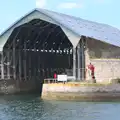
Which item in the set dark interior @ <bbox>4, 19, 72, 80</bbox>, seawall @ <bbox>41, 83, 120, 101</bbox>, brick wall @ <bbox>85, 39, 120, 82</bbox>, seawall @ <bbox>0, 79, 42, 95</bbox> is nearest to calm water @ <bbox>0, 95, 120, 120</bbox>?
seawall @ <bbox>41, 83, 120, 101</bbox>

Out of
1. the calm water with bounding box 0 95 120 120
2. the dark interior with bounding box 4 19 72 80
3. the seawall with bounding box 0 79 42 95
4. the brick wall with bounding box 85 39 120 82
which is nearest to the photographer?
the calm water with bounding box 0 95 120 120

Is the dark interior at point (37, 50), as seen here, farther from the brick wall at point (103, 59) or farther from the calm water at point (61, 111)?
the calm water at point (61, 111)

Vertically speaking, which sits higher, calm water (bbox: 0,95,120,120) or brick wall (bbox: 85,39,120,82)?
brick wall (bbox: 85,39,120,82)

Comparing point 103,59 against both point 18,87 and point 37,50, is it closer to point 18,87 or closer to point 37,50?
point 18,87

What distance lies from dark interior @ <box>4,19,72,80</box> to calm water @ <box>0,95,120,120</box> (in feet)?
63.1

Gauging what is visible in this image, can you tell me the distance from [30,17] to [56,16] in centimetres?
387

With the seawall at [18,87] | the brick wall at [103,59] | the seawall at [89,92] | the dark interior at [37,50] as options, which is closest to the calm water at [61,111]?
the seawall at [89,92]

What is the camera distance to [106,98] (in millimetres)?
49844

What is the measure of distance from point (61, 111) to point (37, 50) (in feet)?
123

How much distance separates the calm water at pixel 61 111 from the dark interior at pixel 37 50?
63.1 feet

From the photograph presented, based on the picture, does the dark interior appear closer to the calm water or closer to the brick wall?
the brick wall

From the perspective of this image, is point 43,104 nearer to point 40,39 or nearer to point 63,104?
point 63,104

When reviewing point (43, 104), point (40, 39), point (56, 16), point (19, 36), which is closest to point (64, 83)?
point (43, 104)

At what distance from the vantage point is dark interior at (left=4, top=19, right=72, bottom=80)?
68.4 meters
